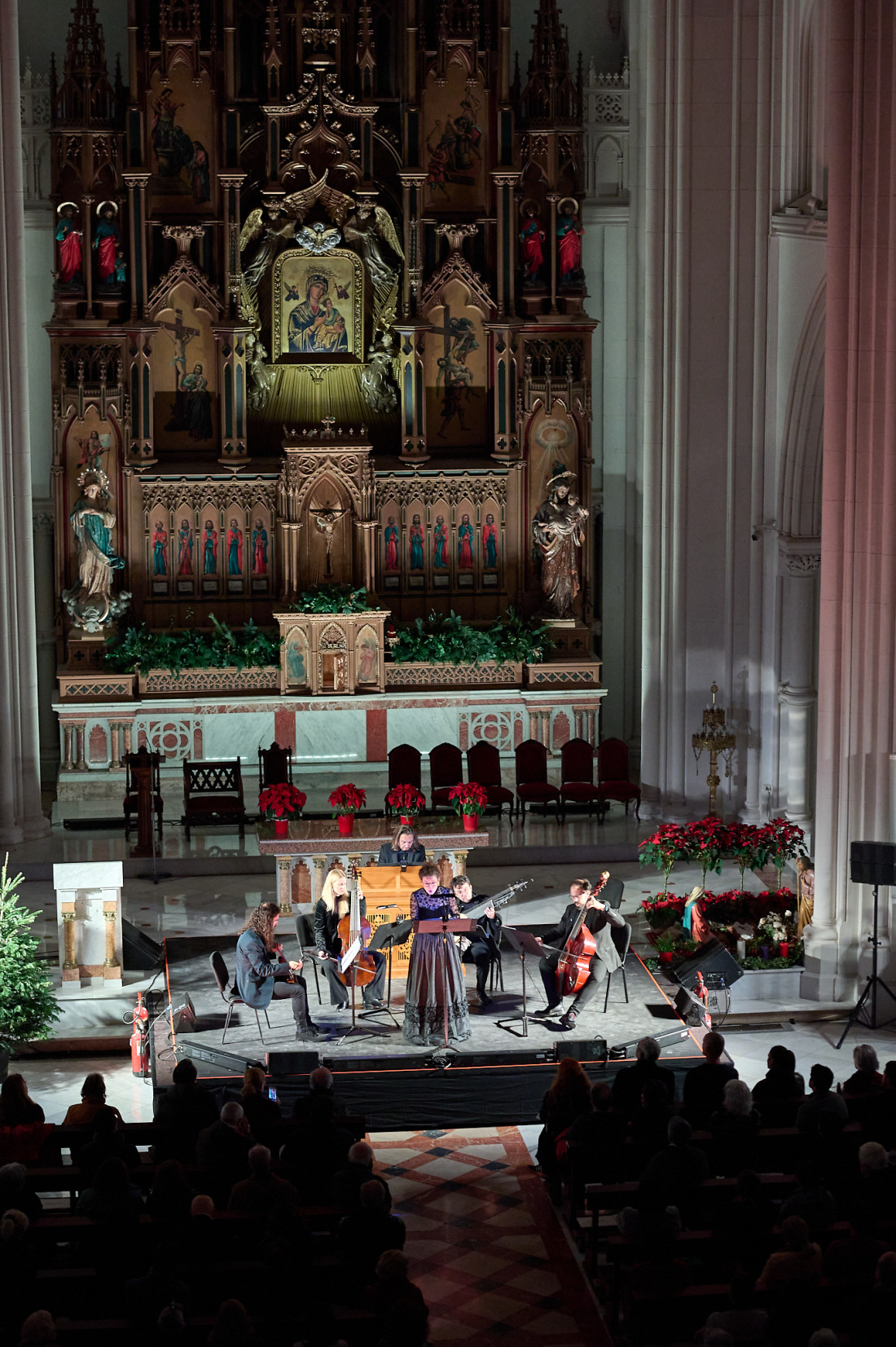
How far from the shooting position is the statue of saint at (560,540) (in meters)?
26.5

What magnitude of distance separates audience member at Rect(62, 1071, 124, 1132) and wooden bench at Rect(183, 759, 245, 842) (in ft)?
32.5

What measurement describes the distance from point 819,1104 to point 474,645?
14.5m

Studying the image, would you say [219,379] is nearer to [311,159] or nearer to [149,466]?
[149,466]

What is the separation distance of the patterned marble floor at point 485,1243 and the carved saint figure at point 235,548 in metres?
12.9

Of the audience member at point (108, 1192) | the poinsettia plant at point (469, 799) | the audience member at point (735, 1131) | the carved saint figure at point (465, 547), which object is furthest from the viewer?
the carved saint figure at point (465, 547)

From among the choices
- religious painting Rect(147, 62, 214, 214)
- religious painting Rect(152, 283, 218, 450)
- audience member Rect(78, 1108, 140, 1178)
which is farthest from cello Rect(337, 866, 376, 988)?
religious painting Rect(147, 62, 214, 214)

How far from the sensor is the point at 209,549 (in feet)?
87.9

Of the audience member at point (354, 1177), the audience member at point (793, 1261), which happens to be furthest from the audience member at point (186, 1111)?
the audience member at point (793, 1261)

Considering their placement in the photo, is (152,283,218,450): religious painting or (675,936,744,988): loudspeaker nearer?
(675,936,744,988): loudspeaker

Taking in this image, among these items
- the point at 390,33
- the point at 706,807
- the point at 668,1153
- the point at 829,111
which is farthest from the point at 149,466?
the point at 668,1153

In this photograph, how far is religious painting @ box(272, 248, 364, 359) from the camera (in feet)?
88.6

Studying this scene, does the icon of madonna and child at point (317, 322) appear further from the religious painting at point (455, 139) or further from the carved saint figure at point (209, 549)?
the carved saint figure at point (209, 549)

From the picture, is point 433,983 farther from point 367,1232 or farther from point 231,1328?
point 231,1328

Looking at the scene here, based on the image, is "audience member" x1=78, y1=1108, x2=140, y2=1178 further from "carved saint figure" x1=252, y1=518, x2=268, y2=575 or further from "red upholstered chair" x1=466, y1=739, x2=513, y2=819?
"carved saint figure" x1=252, y1=518, x2=268, y2=575
